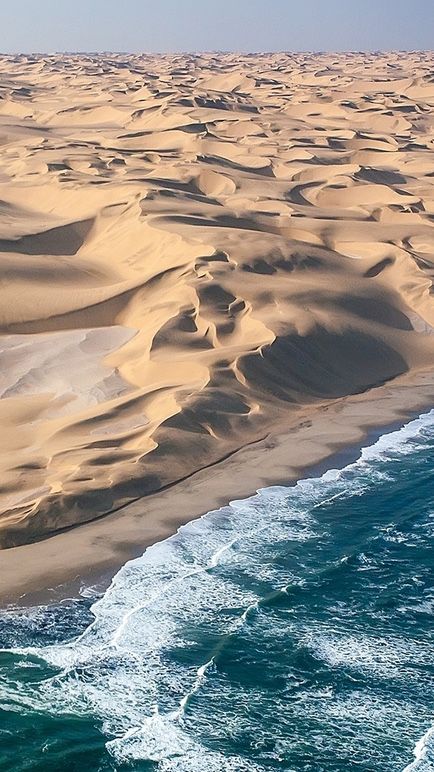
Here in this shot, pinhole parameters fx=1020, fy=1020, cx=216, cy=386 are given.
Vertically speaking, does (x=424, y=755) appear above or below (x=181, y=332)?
below

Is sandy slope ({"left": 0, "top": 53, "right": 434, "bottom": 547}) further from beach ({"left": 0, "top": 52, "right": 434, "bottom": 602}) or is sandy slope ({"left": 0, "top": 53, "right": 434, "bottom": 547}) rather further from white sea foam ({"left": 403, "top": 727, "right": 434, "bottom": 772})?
white sea foam ({"left": 403, "top": 727, "right": 434, "bottom": 772})

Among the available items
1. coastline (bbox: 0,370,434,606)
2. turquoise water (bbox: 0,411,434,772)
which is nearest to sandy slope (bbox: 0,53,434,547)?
coastline (bbox: 0,370,434,606)

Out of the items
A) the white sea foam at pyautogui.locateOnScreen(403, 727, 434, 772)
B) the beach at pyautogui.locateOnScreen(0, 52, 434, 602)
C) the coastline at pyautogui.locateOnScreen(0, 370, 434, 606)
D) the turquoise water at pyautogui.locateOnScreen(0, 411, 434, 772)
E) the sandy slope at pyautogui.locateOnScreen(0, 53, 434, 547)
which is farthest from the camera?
the sandy slope at pyautogui.locateOnScreen(0, 53, 434, 547)

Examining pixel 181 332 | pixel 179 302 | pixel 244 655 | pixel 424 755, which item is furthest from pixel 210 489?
pixel 179 302

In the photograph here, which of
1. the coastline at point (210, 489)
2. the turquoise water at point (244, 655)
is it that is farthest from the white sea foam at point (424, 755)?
the coastline at point (210, 489)

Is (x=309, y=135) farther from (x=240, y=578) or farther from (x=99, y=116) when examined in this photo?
(x=240, y=578)

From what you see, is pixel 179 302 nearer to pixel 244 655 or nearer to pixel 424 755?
pixel 244 655
